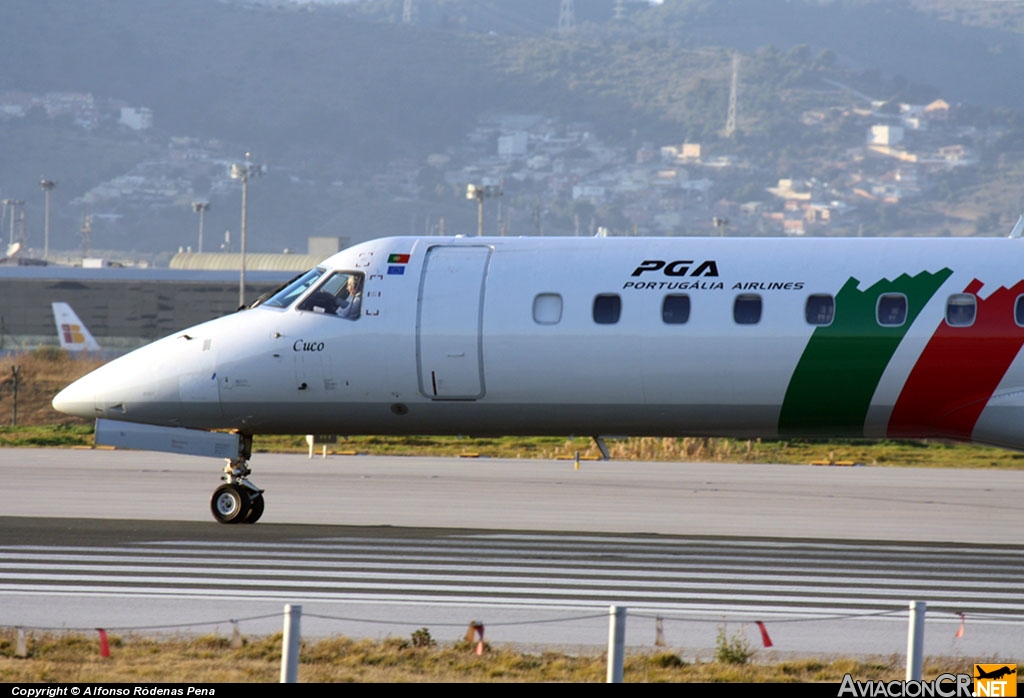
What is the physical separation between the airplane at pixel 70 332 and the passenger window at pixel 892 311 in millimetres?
63095

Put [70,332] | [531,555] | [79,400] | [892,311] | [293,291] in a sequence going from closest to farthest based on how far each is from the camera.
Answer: [531,555] → [892,311] → [293,291] → [79,400] → [70,332]

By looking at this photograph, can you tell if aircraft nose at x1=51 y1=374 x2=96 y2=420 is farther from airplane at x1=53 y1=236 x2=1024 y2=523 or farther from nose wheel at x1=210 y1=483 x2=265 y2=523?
nose wheel at x1=210 y1=483 x2=265 y2=523

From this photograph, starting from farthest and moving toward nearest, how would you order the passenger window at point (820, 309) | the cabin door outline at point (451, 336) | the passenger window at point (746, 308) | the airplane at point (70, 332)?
the airplane at point (70, 332)
the cabin door outline at point (451, 336)
the passenger window at point (746, 308)
the passenger window at point (820, 309)

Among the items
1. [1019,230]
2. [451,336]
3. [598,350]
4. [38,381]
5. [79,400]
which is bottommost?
[38,381]

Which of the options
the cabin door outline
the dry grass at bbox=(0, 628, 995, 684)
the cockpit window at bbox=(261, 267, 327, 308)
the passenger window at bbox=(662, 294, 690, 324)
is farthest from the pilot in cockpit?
the dry grass at bbox=(0, 628, 995, 684)

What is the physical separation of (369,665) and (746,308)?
31.8 feet

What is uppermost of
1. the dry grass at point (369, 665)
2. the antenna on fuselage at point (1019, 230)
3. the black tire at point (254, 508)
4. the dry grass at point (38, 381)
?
the antenna on fuselage at point (1019, 230)

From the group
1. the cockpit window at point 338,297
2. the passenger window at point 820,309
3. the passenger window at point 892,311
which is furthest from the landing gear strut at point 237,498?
the passenger window at point 892,311

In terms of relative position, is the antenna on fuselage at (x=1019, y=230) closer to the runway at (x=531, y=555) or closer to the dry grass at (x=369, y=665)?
the runway at (x=531, y=555)

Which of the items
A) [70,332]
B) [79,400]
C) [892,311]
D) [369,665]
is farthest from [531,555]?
[70,332]

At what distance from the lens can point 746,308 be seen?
66.9ft

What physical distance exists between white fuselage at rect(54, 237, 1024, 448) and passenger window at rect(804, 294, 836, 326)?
0.02 meters

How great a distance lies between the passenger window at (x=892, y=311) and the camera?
20062 millimetres

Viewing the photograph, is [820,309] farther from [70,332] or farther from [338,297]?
[70,332]
